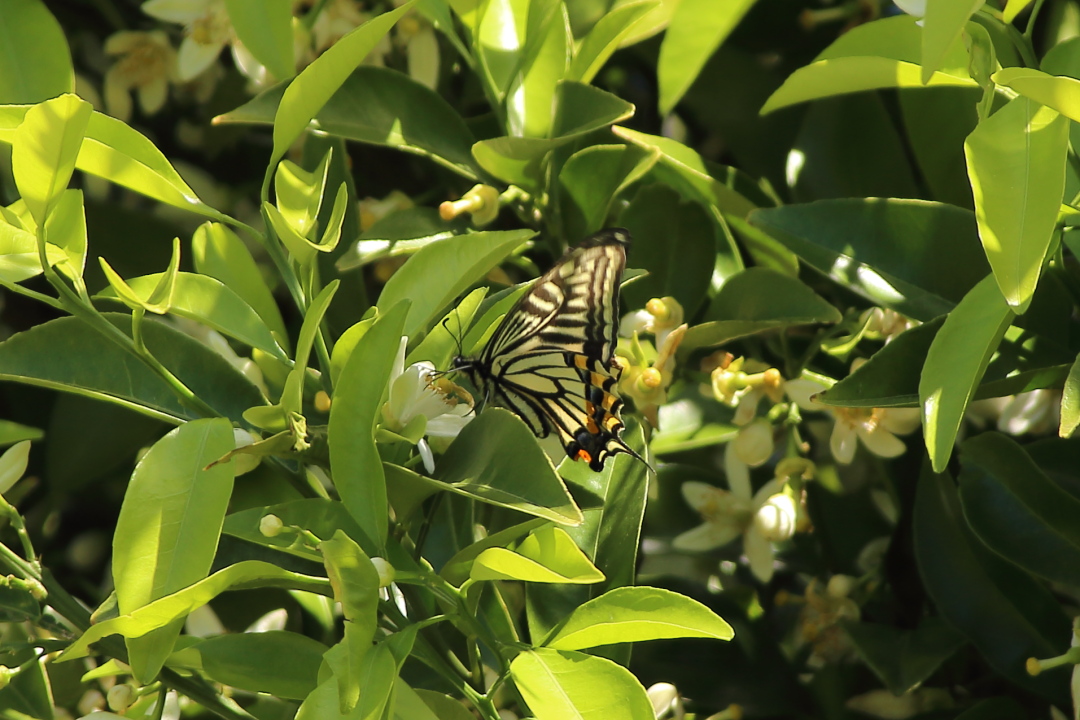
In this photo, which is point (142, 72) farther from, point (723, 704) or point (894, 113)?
point (723, 704)

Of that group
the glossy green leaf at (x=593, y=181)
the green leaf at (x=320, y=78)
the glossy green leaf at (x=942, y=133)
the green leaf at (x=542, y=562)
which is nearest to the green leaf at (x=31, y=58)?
the green leaf at (x=320, y=78)

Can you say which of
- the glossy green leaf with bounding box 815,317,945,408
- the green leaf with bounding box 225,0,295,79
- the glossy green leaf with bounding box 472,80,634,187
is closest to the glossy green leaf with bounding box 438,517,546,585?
the glossy green leaf with bounding box 815,317,945,408

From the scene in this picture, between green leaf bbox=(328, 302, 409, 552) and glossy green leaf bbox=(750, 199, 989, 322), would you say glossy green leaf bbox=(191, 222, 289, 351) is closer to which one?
green leaf bbox=(328, 302, 409, 552)

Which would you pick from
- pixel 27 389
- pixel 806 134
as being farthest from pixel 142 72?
pixel 806 134

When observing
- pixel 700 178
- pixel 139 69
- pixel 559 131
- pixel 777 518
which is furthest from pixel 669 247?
pixel 139 69

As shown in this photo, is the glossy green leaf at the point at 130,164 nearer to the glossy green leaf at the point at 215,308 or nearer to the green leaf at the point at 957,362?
the glossy green leaf at the point at 215,308
